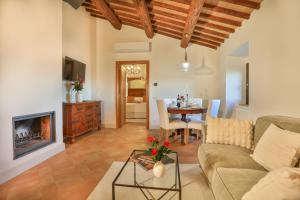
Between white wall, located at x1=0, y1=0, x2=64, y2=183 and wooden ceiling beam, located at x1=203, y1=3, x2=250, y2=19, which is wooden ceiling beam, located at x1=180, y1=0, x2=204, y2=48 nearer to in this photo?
wooden ceiling beam, located at x1=203, y1=3, x2=250, y2=19

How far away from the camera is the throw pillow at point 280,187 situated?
32.0 inches

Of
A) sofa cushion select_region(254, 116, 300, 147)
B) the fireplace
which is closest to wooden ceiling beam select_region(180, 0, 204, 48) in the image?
sofa cushion select_region(254, 116, 300, 147)

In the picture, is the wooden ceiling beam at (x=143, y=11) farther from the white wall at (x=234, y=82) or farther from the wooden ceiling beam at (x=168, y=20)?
the white wall at (x=234, y=82)

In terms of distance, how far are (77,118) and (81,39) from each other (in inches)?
88.6

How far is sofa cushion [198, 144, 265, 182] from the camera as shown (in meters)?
1.74

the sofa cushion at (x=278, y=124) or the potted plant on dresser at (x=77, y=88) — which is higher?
the potted plant on dresser at (x=77, y=88)

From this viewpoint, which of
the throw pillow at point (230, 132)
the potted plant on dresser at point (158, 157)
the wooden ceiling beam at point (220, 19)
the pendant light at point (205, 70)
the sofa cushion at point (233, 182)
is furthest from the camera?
the pendant light at point (205, 70)

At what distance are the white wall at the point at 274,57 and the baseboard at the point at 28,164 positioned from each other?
142 inches

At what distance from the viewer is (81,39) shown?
5023 mm

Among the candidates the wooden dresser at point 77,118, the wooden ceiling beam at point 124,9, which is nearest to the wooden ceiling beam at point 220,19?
the wooden ceiling beam at point 124,9

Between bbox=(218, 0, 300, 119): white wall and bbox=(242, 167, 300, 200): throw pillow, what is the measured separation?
164 centimetres

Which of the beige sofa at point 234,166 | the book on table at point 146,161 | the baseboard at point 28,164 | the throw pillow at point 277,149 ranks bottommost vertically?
the baseboard at point 28,164

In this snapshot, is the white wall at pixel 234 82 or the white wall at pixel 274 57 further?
the white wall at pixel 234 82

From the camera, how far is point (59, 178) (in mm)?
2389
